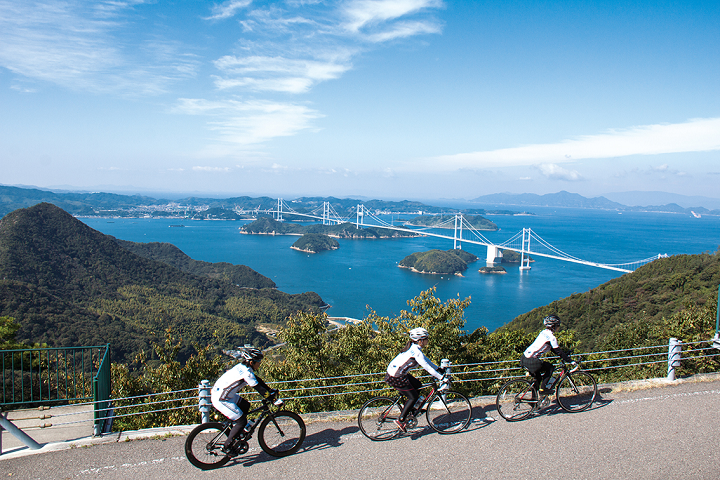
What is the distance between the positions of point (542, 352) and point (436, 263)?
63258mm

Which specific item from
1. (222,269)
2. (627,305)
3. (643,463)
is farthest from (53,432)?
(222,269)

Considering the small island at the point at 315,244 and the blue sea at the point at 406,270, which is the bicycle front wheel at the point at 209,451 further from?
the small island at the point at 315,244

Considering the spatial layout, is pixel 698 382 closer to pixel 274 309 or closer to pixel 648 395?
pixel 648 395

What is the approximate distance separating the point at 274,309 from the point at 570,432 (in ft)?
151

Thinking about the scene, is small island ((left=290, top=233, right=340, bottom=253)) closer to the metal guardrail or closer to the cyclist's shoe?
the metal guardrail

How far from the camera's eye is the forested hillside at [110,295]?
2861 centimetres

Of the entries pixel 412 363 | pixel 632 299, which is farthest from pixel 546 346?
pixel 632 299

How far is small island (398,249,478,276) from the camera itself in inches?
2564

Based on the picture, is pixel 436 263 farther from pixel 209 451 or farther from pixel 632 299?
pixel 209 451

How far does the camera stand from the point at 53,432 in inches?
165

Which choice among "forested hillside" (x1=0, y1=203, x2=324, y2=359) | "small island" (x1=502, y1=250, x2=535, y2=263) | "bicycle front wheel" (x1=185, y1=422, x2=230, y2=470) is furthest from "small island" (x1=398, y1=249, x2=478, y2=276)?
"bicycle front wheel" (x1=185, y1=422, x2=230, y2=470)

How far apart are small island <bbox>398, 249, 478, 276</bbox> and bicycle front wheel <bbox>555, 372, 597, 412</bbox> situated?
60171mm

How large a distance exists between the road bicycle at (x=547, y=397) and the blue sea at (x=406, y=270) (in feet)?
82.5

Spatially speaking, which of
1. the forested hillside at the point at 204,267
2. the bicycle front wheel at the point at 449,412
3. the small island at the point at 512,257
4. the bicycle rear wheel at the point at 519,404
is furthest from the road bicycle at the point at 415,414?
the small island at the point at 512,257
